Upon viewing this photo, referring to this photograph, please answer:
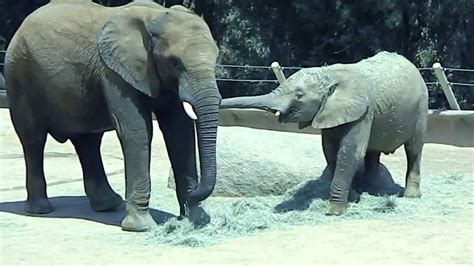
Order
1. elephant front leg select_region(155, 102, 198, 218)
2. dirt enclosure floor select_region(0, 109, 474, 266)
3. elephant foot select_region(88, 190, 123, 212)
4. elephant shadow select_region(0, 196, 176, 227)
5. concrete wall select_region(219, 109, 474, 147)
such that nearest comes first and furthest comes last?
dirt enclosure floor select_region(0, 109, 474, 266)
elephant front leg select_region(155, 102, 198, 218)
elephant shadow select_region(0, 196, 176, 227)
elephant foot select_region(88, 190, 123, 212)
concrete wall select_region(219, 109, 474, 147)

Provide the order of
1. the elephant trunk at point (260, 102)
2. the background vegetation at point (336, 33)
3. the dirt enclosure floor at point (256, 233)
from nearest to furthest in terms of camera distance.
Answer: the dirt enclosure floor at point (256, 233) → the elephant trunk at point (260, 102) → the background vegetation at point (336, 33)

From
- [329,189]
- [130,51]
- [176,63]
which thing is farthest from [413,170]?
[130,51]

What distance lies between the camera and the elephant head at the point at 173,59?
23.6 feet

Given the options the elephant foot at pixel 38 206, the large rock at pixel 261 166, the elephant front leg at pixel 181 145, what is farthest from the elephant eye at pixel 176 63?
the large rock at pixel 261 166

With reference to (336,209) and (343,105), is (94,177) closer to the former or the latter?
(336,209)

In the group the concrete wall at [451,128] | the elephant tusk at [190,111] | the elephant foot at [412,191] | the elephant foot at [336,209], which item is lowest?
the concrete wall at [451,128]

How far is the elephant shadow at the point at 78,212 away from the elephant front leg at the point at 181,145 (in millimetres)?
329

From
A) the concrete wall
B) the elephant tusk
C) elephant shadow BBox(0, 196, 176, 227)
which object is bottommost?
the concrete wall

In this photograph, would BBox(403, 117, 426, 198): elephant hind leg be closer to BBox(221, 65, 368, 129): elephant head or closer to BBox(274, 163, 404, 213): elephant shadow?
BBox(274, 163, 404, 213): elephant shadow

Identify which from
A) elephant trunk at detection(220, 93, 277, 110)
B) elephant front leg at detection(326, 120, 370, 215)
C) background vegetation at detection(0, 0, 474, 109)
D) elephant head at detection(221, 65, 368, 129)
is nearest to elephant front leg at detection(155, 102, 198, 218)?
elephant trunk at detection(220, 93, 277, 110)

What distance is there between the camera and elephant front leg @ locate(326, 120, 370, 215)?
8.43m

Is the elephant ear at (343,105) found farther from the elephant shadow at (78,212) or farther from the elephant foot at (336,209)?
the elephant shadow at (78,212)

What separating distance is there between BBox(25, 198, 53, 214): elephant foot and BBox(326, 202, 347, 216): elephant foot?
8.14ft

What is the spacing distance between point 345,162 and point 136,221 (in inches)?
73.9
